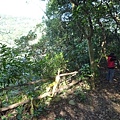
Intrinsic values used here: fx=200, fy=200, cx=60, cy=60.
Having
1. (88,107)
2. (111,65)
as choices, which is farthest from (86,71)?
(88,107)

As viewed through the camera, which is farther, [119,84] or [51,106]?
Result: [119,84]

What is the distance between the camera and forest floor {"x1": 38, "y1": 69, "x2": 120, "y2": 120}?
7391 mm

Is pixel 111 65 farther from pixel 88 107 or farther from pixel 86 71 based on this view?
pixel 88 107

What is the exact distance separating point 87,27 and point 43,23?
728cm

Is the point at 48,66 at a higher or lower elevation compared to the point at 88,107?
higher

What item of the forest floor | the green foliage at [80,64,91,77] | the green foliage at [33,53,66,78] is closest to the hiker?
the forest floor

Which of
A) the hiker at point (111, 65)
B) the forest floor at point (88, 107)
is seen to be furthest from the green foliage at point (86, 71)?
the hiker at point (111, 65)

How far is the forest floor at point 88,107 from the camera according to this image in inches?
291

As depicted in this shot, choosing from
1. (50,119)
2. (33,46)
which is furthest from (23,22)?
(50,119)

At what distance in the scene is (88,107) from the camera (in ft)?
26.3

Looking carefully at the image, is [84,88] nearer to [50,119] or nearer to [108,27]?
[50,119]

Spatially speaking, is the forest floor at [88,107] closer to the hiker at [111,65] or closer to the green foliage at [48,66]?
the hiker at [111,65]

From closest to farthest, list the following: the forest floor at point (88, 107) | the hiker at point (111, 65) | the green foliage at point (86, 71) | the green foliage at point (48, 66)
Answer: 1. the forest floor at point (88, 107)
2. the green foliage at point (48, 66)
3. the green foliage at point (86, 71)
4. the hiker at point (111, 65)

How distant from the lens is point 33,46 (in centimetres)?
1300
